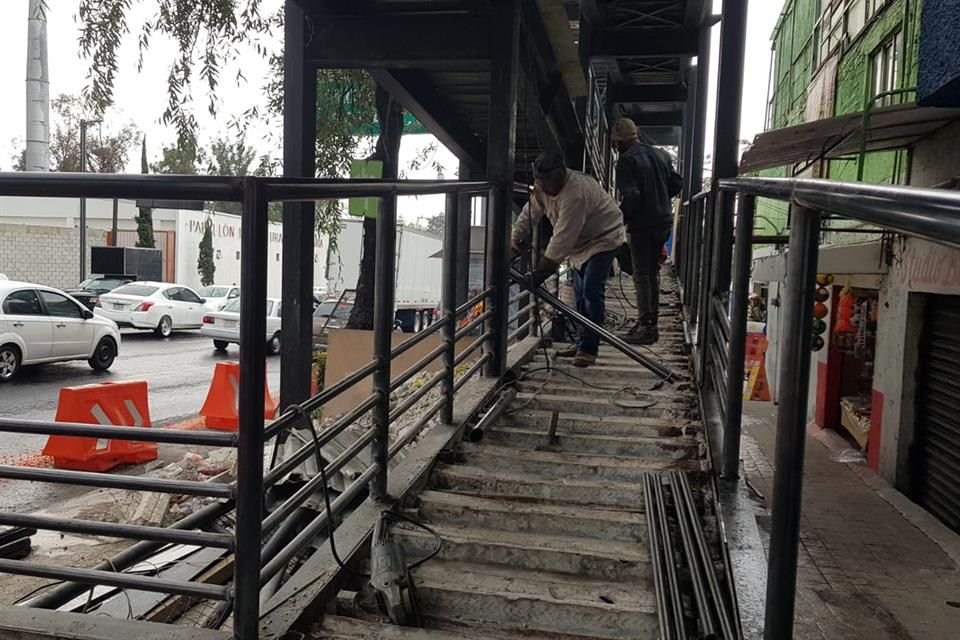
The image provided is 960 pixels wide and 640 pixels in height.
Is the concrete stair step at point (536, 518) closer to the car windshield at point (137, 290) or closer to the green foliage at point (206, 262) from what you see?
the car windshield at point (137, 290)

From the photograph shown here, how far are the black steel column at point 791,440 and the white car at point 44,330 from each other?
14.9m

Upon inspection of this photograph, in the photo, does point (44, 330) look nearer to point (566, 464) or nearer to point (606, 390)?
point (606, 390)

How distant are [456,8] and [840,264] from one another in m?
7.77

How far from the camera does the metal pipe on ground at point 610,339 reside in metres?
5.18

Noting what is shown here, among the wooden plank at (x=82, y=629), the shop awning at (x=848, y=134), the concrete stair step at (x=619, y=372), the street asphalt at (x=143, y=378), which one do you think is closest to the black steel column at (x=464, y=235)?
the concrete stair step at (x=619, y=372)

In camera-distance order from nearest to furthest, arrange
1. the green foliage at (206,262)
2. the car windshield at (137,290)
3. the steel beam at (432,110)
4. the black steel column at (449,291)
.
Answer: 1. the black steel column at (449,291)
2. the steel beam at (432,110)
3. the car windshield at (137,290)
4. the green foliage at (206,262)

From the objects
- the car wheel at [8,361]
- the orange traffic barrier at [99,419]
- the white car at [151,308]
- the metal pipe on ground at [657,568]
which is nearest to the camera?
the metal pipe on ground at [657,568]

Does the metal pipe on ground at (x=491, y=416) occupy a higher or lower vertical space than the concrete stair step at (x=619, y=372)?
lower

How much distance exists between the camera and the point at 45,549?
5727 millimetres

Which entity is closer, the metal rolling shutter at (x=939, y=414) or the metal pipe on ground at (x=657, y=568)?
the metal pipe on ground at (x=657, y=568)

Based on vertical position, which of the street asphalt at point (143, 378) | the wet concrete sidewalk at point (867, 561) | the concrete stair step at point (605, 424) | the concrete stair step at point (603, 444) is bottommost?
the wet concrete sidewalk at point (867, 561)

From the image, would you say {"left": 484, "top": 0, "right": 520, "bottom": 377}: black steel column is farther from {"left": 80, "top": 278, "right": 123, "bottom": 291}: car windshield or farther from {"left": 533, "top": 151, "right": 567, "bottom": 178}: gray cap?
{"left": 80, "top": 278, "right": 123, "bottom": 291}: car windshield

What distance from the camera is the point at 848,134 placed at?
7754mm

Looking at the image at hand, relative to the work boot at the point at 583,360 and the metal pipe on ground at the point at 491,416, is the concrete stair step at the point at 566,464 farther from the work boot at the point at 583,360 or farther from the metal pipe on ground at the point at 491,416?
the work boot at the point at 583,360
